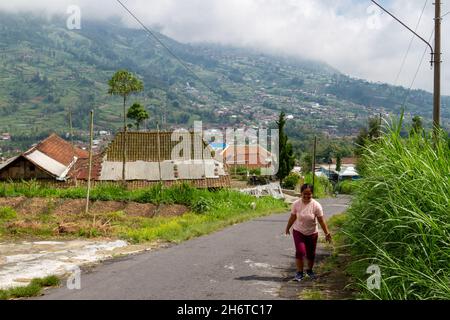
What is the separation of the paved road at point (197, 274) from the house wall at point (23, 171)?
3428cm

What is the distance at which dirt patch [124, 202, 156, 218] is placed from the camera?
931 inches

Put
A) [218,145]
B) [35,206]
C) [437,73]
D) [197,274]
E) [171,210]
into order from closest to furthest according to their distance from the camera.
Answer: [197,274]
[437,73]
[171,210]
[35,206]
[218,145]

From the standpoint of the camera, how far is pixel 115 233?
15.4m

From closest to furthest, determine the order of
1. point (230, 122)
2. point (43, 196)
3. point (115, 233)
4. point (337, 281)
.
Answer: point (337, 281)
point (115, 233)
point (43, 196)
point (230, 122)

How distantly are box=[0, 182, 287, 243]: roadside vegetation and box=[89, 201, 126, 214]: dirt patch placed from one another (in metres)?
0.06

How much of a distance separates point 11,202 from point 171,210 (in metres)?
8.47

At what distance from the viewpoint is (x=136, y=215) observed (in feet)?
77.0

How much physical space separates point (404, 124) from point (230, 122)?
182547mm

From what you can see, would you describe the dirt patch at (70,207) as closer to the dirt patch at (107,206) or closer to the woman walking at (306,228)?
the dirt patch at (107,206)

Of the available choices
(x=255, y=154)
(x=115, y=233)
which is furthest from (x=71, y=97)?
(x=115, y=233)

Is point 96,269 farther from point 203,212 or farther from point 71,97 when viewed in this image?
point 71,97

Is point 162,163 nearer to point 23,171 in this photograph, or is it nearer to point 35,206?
point 23,171

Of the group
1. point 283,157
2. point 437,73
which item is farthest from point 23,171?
point 437,73

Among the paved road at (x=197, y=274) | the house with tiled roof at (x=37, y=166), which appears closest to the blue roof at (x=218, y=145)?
the house with tiled roof at (x=37, y=166)
